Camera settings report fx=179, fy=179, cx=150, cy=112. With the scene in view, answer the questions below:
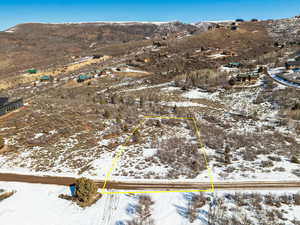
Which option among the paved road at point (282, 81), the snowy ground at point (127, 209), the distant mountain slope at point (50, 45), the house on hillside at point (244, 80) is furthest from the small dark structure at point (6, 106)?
the distant mountain slope at point (50, 45)

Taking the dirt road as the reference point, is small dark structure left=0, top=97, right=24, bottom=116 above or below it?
above

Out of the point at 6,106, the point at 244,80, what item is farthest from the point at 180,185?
the point at 244,80

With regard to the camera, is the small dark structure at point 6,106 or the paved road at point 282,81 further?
the paved road at point 282,81

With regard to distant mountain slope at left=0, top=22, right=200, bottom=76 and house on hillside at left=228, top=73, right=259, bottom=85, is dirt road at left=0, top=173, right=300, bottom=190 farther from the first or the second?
distant mountain slope at left=0, top=22, right=200, bottom=76

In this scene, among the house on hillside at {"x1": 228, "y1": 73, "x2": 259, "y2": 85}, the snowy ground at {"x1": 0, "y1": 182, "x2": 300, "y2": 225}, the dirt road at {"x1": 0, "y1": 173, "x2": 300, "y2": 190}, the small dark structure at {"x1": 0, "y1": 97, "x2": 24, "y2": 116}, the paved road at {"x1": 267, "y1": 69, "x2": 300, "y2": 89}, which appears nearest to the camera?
the snowy ground at {"x1": 0, "y1": 182, "x2": 300, "y2": 225}

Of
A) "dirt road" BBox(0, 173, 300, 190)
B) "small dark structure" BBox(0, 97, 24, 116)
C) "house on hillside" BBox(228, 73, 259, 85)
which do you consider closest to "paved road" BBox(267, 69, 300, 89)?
"house on hillside" BBox(228, 73, 259, 85)

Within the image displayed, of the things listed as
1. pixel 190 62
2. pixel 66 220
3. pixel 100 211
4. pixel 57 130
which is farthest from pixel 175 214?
pixel 190 62

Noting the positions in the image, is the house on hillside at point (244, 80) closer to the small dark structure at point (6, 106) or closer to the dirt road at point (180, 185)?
the dirt road at point (180, 185)

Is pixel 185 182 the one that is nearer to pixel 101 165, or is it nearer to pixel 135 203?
pixel 135 203

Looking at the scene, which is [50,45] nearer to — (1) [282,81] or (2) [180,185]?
(1) [282,81]

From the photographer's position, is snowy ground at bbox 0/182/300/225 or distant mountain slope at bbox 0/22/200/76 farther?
distant mountain slope at bbox 0/22/200/76

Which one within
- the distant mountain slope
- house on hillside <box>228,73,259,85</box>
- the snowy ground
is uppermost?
the distant mountain slope
